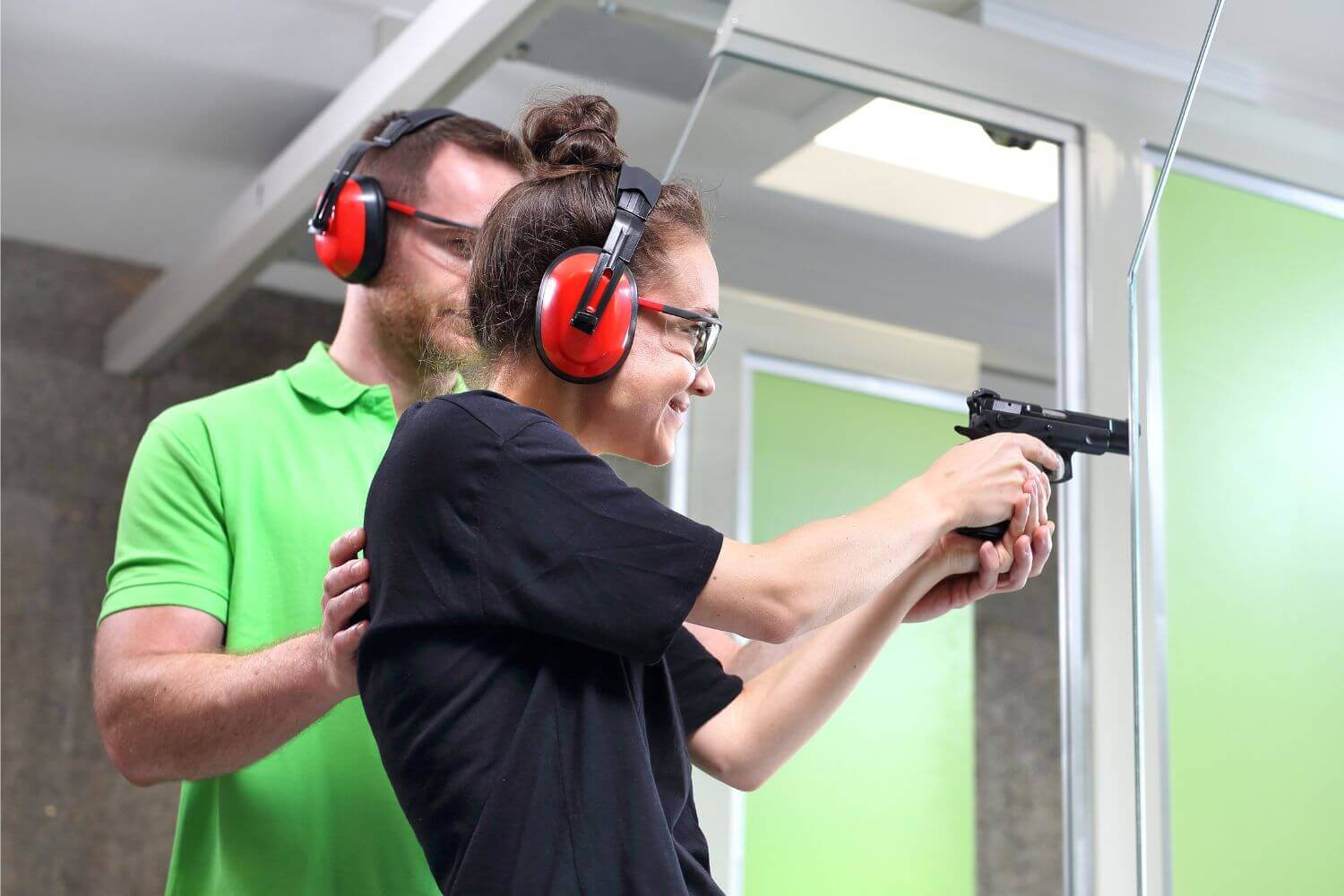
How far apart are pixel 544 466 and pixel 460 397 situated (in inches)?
3.2

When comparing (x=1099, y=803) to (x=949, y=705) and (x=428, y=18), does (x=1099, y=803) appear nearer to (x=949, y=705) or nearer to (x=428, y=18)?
(x=949, y=705)

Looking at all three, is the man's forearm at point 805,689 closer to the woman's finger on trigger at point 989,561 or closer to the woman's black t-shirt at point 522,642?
the woman's finger on trigger at point 989,561

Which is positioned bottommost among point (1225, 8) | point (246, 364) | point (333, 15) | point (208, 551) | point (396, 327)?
point (208, 551)

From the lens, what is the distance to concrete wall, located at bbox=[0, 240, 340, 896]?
379cm

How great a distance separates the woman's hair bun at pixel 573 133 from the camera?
43.7 inches

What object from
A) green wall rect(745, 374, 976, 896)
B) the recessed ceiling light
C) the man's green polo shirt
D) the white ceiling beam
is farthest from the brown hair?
the white ceiling beam

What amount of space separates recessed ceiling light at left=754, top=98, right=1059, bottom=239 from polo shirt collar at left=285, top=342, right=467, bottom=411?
57cm

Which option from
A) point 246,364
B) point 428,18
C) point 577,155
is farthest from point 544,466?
point 246,364

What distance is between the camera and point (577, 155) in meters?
1.11

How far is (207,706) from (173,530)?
198 mm

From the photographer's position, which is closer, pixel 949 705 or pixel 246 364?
pixel 949 705

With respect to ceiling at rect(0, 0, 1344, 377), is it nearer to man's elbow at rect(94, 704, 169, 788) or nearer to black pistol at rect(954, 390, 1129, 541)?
black pistol at rect(954, 390, 1129, 541)

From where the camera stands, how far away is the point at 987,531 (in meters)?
1.19

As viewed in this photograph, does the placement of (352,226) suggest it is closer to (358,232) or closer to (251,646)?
(358,232)
